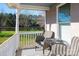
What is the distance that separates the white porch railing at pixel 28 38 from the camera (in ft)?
33.0

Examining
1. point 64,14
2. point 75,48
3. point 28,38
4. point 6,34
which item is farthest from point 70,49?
point 6,34

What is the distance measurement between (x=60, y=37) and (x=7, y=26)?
8.40 metres

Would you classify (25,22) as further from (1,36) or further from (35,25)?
(1,36)

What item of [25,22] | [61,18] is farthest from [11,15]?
[61,18]

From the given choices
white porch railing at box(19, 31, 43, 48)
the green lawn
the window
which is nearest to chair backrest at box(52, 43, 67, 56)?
the window

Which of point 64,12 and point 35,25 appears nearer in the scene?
point 64,12

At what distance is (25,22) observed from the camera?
474 inches

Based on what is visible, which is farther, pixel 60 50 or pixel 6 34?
pixel 6 34

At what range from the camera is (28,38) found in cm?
1019

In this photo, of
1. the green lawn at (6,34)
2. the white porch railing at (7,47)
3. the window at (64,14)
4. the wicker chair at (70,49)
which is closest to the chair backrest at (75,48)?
the wicker chair at (70,49)

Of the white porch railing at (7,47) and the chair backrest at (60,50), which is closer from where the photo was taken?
the white porch railing at (7,47)

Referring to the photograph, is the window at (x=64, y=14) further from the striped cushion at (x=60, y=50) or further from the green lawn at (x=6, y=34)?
the green lawn at (x=6, y=34)

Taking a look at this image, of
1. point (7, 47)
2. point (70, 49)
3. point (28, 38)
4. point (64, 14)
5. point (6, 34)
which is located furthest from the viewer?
point (6, 34)

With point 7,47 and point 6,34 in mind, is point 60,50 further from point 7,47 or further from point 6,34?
point 6,34
